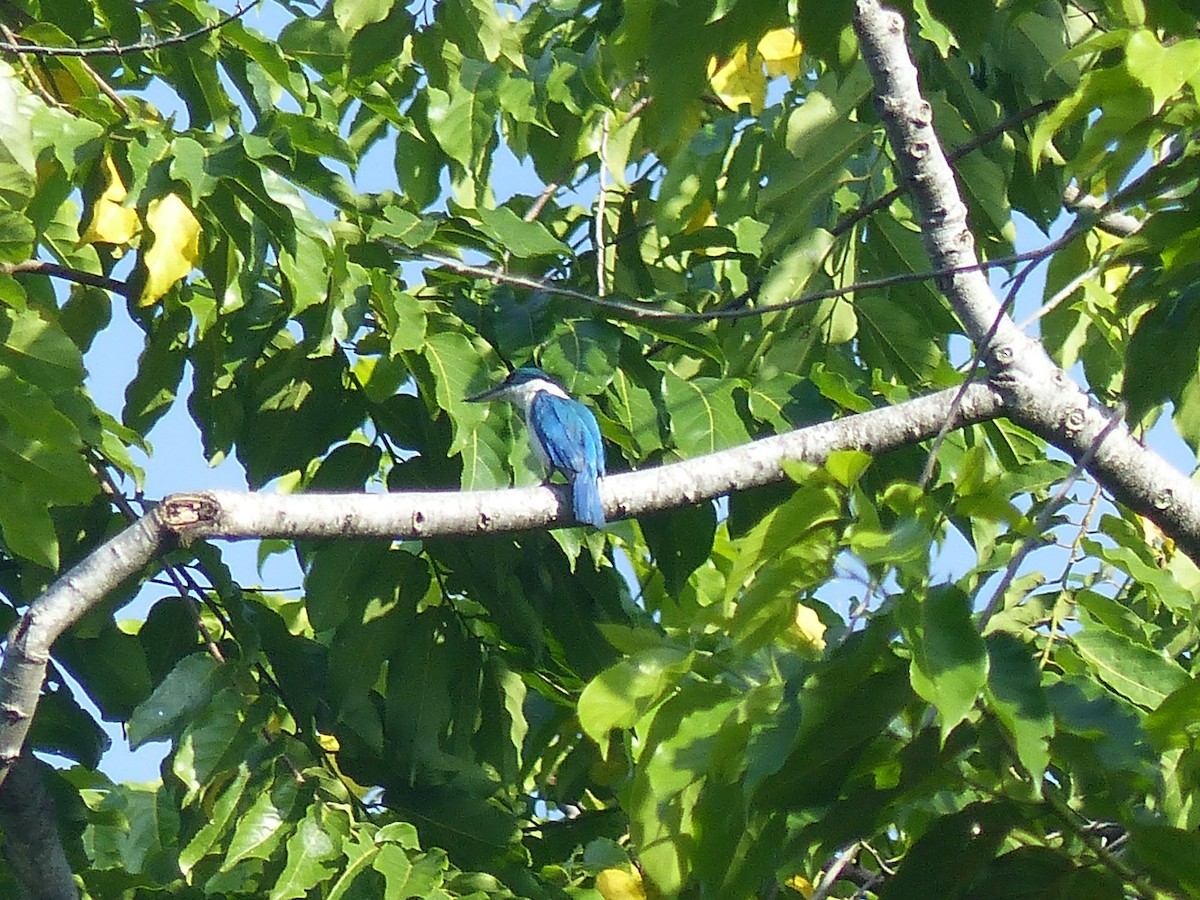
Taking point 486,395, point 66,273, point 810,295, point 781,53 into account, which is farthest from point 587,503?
point 781,53

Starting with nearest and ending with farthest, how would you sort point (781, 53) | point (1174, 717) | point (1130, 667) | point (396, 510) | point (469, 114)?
point (1174, 717), point (1130, 667), point (396, 510), point (469, 114), point (781, 53)

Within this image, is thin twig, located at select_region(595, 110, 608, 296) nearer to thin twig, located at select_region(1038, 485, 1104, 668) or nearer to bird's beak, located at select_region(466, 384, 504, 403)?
bird's beak, located at select_region(466, 384, 504, 403)

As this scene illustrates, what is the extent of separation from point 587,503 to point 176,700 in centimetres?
79

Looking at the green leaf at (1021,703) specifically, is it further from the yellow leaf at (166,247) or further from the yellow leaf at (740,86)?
the yellow leaf at (740,86)

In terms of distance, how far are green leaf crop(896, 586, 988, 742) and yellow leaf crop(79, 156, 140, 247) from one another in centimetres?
192

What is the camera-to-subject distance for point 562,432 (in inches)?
169

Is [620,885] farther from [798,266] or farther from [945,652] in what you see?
[945,652]

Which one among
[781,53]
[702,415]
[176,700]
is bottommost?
[176,700]

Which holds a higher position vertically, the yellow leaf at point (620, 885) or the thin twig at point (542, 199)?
the thin twig at point (542, 199)

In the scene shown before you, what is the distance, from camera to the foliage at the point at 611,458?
1.64m

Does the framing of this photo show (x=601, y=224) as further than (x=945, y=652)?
Yes

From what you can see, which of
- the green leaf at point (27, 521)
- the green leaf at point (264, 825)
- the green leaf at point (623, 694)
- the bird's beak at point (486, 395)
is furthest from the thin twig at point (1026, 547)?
the green leaf at point (27, 521)

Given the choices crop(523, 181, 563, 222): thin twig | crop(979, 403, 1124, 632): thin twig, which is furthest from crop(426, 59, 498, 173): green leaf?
crop(979, 403, 1124, 632): thin twig

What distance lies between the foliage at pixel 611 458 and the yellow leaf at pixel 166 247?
0.4 inches
